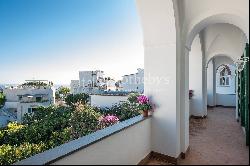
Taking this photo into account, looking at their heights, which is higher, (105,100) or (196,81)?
(196,81)

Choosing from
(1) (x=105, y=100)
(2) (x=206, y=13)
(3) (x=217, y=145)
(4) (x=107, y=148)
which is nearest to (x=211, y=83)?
(1) (x=105, y=100)

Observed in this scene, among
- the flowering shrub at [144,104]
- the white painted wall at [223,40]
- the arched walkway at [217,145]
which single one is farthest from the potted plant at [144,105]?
the white painted wall at [223,40]

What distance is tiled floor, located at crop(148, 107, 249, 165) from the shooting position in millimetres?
4066

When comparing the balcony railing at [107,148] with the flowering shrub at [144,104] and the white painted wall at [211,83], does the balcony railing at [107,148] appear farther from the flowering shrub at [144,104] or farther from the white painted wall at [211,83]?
the white painted wall at [211,83]

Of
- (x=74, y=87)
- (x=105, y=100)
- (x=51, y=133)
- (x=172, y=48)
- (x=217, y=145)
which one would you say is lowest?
(x=51, y=133)

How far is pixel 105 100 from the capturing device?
49.6 feet

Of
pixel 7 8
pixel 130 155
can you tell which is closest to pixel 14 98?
pixel 7 8

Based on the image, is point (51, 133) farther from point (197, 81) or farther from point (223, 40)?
point (223, 40)

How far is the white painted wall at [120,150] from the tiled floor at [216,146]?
45cm

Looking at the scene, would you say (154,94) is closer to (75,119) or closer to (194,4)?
(194,4)

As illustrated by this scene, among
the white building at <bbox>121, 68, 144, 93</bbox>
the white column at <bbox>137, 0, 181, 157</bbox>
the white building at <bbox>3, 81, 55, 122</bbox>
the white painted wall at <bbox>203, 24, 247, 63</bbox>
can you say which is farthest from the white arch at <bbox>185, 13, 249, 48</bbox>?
the white building at <bbox>121, 68, 144, 93</bbox>

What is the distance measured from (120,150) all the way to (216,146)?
2.79m

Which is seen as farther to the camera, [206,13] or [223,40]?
A: [223,40]

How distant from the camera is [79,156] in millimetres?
2516
